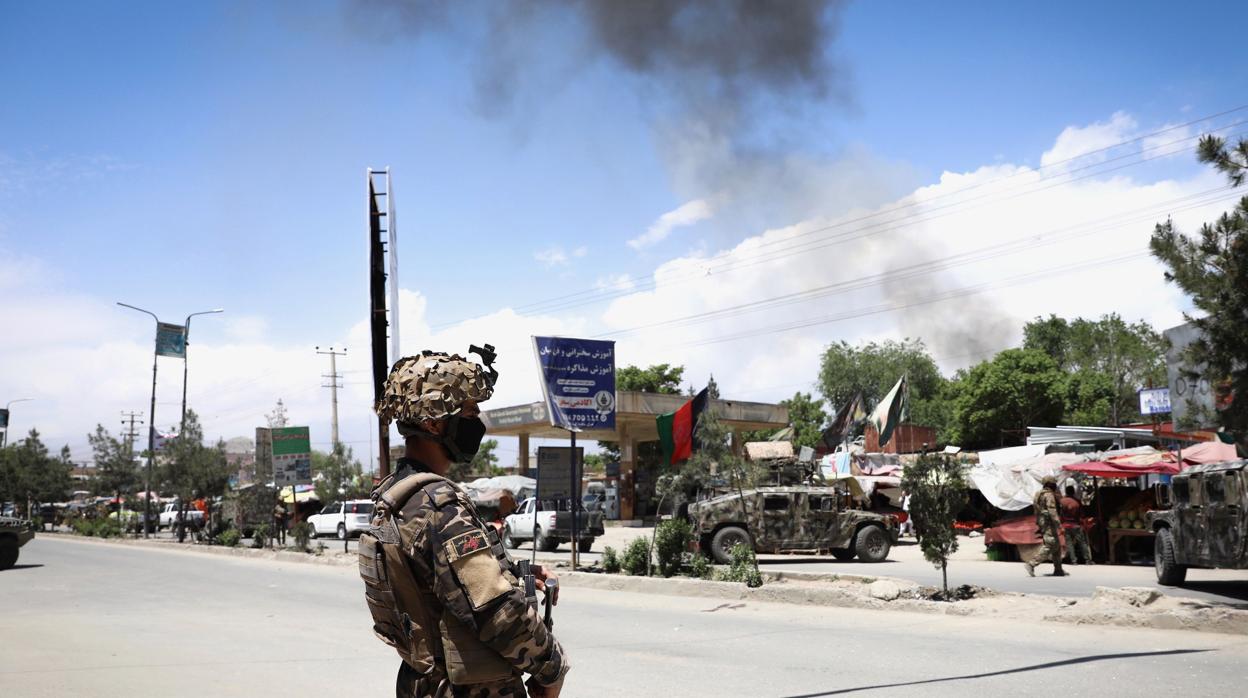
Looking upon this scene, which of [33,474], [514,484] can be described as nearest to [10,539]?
[514,484]

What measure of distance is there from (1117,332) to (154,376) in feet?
190

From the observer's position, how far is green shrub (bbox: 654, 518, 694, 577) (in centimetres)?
1633

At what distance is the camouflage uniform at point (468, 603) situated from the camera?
2.47m

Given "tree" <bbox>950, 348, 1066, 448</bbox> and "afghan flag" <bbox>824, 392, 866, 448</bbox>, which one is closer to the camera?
"afghan flag" <bbox>824, 392, 866, 448</bbox>

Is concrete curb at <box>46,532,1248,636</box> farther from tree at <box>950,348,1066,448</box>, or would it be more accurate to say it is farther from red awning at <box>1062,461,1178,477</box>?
tree at <box>950,348,1066,448</box>

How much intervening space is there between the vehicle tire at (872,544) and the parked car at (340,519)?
73.8 ft

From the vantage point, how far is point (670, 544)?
16.3m

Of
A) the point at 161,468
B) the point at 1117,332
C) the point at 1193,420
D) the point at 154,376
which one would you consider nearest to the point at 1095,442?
the point at 1193,420

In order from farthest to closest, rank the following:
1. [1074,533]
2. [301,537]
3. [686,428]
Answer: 1. [301,537]
2. [686,428]
3. [1074,533]

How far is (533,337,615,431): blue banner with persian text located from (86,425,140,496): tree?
3490 centimetres

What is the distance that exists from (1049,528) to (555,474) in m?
8.62

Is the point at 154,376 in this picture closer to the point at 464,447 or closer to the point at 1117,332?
the point at 464,447

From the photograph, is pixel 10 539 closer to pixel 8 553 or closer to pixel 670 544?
pixel 8 553

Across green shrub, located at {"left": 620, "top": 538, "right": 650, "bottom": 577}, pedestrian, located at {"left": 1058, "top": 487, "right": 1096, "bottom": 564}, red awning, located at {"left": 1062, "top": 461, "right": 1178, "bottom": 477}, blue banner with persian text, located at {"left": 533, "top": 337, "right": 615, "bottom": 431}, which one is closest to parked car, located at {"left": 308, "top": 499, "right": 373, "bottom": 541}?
blue banner with persian text, located at {"left": 533, "top": 337, "right": 615, "bottom": 431}
